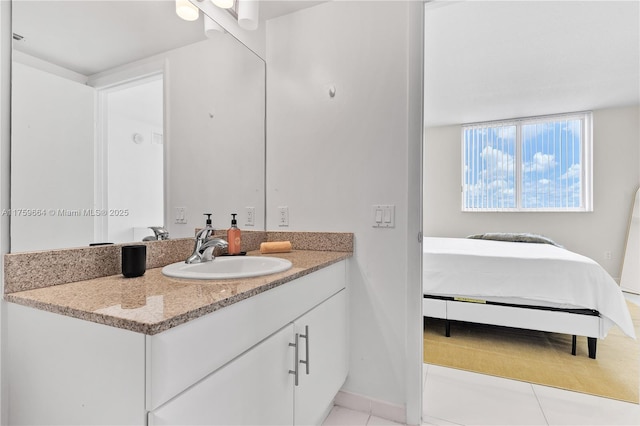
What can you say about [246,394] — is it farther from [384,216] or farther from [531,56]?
[531,56]

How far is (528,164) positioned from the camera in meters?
4.59

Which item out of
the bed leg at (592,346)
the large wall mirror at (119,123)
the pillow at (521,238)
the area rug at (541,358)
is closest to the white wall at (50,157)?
the large wall mirror at (119,123)

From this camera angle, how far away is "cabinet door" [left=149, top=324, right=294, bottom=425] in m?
0.68

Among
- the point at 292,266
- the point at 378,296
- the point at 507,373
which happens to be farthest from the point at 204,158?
the point at 507,373

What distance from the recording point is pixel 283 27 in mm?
1810

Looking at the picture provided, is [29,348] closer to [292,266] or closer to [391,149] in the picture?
[292,266]

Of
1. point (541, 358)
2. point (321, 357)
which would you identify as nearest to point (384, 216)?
point (321, 357)

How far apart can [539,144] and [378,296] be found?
4353 millimetres

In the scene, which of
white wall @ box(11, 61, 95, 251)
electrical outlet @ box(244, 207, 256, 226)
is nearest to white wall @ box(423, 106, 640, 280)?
electrical outlet @ box(244, 207, 256, 226)

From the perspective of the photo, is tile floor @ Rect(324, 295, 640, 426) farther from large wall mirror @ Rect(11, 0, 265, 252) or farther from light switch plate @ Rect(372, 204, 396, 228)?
large wall mirror @ Rect(11, 0, 265, 252)

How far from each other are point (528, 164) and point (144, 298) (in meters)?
5.26

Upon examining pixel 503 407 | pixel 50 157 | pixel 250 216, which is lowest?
pixel 503 407

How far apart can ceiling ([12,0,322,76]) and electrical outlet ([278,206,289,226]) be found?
0.93 metres

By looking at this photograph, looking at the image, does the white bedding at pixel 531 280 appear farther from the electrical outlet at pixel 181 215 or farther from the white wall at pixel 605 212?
the white wall at pixel 605 212
